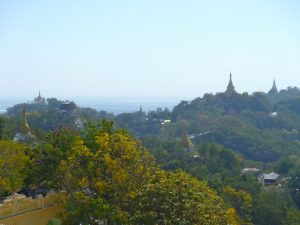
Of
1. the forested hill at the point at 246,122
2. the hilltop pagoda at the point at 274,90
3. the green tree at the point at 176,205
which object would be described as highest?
the green tree at the point at 176,205

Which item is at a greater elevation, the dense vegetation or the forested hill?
the dense vegetation

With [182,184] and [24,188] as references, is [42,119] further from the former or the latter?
[182,184]

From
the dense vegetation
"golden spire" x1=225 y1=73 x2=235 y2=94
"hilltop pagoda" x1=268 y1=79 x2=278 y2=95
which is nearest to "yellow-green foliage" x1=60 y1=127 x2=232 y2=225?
the dense vegetation

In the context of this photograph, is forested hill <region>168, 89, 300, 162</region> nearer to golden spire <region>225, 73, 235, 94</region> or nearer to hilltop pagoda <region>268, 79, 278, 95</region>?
golden spire <region>225, 73, 235, 94</region>

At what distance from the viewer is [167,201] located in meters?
16.7

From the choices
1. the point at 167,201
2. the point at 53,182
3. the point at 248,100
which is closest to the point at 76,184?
the point at 53,182

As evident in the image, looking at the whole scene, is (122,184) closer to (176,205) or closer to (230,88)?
(176,205)

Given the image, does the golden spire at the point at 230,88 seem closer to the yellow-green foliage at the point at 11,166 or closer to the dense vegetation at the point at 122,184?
the dense vegetation at the point at 122,184

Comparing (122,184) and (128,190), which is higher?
(122,184)

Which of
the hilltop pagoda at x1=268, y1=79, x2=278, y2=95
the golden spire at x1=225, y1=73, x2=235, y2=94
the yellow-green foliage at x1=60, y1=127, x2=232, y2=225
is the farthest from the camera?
the hilltop pagoda at x1=268, y1=79, x2=278, y2=95

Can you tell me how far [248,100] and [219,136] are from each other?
79.4 feet

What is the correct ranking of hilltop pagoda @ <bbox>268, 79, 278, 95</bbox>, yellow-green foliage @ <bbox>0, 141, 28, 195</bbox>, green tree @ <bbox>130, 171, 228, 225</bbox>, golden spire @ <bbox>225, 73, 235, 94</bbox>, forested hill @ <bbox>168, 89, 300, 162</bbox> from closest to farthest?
green tree @ <bbox>130, 171, 228, 225</bbox> → yellow-green foliage @ <bbox>0, 141, 28, 195</bbox> → forested hill @ <bbox>168, 89, 300, 162</bbox> → golden spire @ <bbox>225, 73, 235, 94</bbox> → hilltop pagoda @ <bbox>268, 79, 278, 95</bbox>

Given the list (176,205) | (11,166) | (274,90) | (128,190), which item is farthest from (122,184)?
(274,90)

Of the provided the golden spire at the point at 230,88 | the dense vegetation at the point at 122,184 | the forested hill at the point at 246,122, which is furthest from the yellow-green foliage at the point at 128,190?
the golden spire at the point at 230,88
